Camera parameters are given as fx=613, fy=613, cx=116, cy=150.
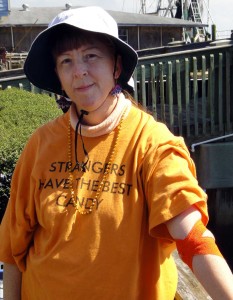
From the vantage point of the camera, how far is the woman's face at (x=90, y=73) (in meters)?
2.09

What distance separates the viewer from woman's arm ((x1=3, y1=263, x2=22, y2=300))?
235cm

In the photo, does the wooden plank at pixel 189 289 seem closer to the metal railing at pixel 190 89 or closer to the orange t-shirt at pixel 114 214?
the orange t-shirt at pixel 114 214

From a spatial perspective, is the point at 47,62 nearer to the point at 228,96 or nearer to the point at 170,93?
the point at 170,93

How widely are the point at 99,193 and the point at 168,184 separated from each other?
281mm

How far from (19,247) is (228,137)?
7651 mm

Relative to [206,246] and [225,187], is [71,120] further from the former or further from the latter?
[225,187]

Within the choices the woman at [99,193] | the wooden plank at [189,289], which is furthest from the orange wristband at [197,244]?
the wooden plank at [189,289]

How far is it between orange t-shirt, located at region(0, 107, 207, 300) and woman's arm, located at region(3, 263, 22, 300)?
136 mm

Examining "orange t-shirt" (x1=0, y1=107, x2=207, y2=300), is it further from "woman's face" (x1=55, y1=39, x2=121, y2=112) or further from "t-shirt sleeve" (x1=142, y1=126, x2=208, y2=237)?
"woman's face" (x1=55, y1=39, x2=121, y2=112)

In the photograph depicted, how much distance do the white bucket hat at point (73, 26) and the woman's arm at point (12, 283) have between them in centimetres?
71

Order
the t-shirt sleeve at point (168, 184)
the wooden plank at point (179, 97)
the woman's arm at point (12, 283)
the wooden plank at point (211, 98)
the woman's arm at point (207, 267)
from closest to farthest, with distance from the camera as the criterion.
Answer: the woman's arm at point (207, 267) → the t-shirt sleeve at point (168, 184) → the woman's arm at point (12, 283) → the wooden plank at point (179, 97) → the wooden plank at point (211, 98)

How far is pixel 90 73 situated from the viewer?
2.09 m

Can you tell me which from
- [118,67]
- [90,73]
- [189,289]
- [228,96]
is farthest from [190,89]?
[90,73]

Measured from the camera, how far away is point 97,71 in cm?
211
